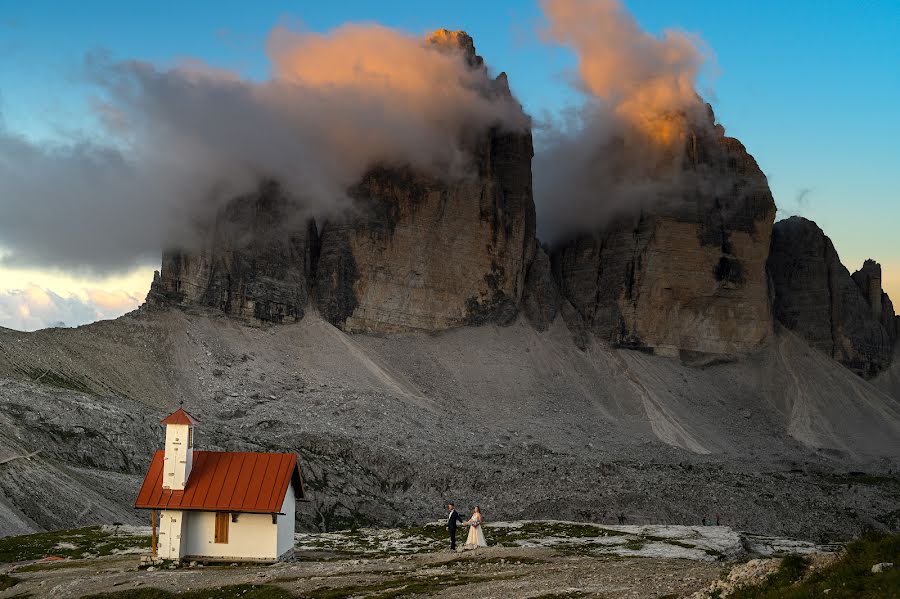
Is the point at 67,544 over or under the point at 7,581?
over

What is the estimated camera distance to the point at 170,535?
4003 centimetres

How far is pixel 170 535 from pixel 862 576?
28.7 m

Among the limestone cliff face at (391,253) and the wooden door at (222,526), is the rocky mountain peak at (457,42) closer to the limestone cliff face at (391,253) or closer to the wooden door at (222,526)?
the limestone cliff face at (391,253)

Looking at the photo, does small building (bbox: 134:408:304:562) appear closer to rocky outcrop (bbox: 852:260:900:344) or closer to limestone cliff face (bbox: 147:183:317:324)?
limestone cliff face (bbox: 147:183:317:324)

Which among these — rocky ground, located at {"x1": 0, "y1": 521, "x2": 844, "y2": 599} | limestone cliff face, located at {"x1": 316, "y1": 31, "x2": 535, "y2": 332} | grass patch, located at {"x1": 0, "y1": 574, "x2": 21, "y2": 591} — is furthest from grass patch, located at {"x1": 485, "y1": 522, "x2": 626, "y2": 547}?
limestone cliff face, located at {"x1": 316, "y1": 31, "x2": 535, "y2": 332}

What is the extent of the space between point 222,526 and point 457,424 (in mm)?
78206

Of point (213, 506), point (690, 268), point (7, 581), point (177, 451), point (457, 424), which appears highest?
point (690, 268)

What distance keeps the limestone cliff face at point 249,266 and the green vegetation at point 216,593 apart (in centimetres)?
10019

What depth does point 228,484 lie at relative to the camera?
4100cm

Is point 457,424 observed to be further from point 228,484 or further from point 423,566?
point 423,566

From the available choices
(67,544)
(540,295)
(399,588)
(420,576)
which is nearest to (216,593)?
(399,588)

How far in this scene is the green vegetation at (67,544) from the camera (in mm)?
45406

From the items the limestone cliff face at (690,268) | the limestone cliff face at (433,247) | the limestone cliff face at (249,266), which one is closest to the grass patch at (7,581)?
the limestone cliff face at (249,266)

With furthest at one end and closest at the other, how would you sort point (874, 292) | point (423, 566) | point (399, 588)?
point (874, 292), point (423, 566), point (399, 588)
